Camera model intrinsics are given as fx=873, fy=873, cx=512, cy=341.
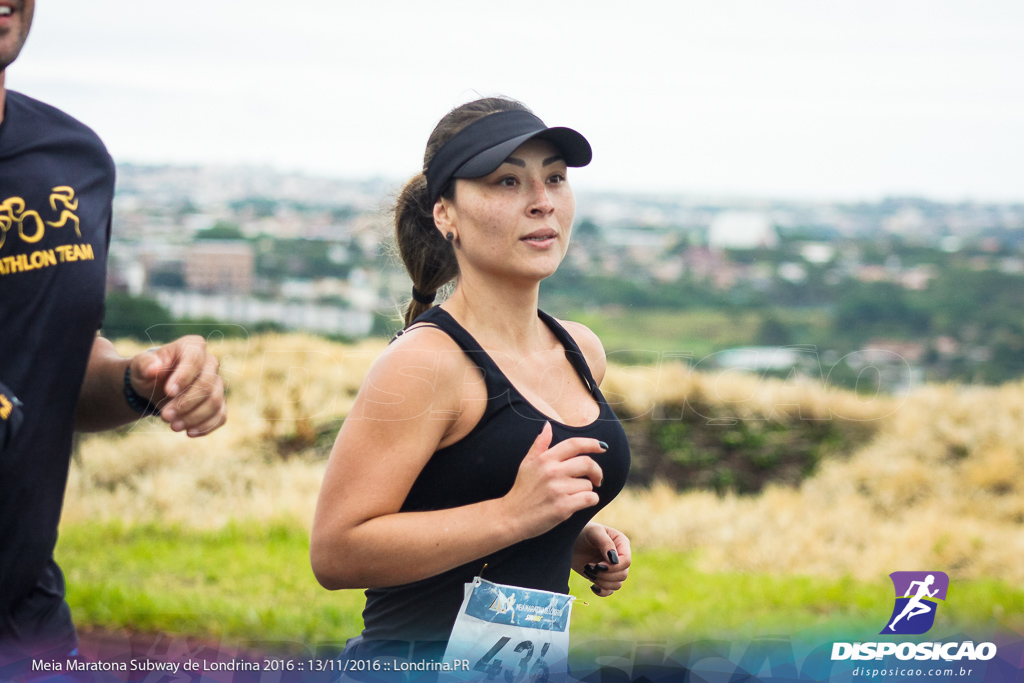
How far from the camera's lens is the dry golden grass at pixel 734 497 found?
6.43 m

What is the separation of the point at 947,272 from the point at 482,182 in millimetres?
18402

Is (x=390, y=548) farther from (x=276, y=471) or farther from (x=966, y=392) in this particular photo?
(x=966, y=392)

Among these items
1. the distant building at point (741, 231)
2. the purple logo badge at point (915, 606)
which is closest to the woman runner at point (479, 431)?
the purple logo badge at point (915, 606)

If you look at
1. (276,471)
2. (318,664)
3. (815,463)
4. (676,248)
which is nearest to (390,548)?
(318,664)

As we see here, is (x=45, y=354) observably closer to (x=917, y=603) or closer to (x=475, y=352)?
(x=475, y=352)

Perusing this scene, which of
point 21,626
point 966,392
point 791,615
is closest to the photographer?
point 21,626

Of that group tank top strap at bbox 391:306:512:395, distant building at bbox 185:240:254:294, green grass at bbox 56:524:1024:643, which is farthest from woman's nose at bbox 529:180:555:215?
distant building at bbox 185:240:254:294

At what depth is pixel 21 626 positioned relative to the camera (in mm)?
1949

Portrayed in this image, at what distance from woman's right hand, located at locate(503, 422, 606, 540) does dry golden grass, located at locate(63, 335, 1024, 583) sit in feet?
15.6

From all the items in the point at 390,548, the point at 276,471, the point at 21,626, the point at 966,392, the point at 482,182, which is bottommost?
the point at 276,471

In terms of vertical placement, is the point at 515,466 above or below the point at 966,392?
above

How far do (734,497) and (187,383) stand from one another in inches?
255

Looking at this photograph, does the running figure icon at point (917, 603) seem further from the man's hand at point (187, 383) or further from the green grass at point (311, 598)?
the man's hand at point (187, 383)

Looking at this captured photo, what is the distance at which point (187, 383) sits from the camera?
6.33 ft
